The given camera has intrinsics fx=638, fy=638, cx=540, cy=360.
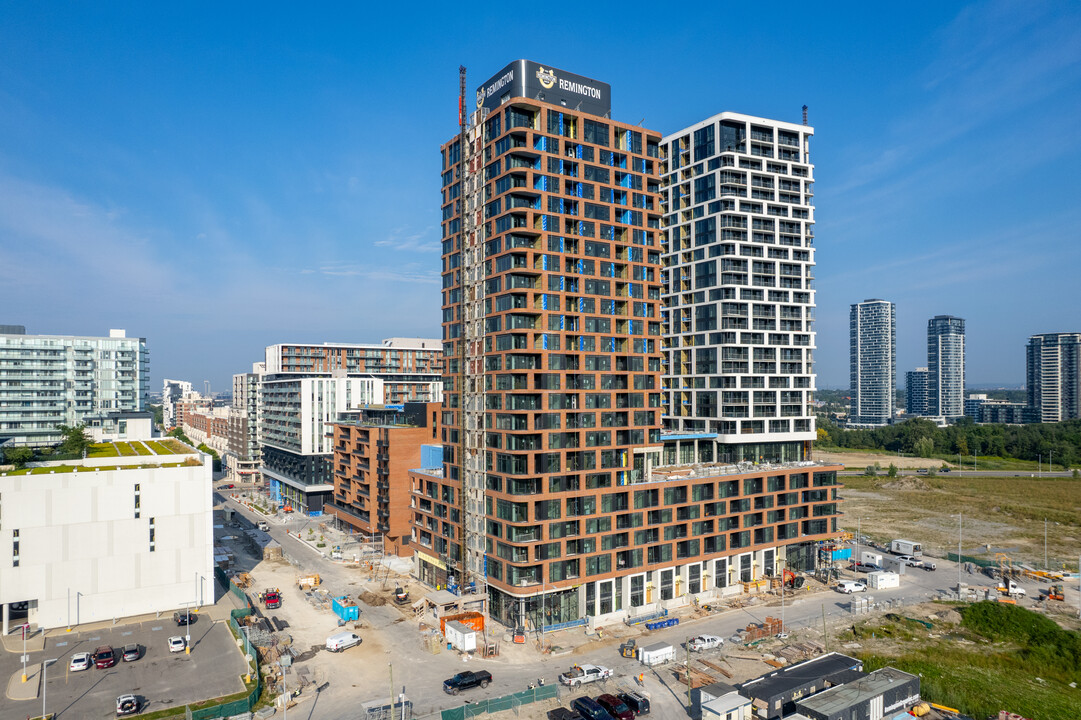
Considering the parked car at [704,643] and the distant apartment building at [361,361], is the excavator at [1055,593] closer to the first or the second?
the parked car at [704,643]

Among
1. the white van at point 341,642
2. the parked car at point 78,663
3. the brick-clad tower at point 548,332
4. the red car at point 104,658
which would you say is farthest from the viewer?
the brick-clad tower at point 548,332

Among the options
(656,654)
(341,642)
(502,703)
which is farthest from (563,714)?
(341,642)

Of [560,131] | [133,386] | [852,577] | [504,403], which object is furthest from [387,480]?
[133,386]

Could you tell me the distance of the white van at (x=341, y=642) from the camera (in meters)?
70.0

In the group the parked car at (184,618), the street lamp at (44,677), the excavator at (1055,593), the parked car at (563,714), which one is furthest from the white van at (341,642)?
the excavator at (1055,593)

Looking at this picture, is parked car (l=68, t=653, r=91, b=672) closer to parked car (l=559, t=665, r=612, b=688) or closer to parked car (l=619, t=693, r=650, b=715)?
parked car (l=559, t=665, r=612, b=688)

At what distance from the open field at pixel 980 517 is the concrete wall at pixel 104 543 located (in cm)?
12357

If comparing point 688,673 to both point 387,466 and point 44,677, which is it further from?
point 387,466

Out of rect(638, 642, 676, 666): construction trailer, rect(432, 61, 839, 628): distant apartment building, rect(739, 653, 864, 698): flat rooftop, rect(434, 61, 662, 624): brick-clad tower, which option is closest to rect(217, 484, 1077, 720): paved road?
rect(638, 642, 676, 666): construction trailer

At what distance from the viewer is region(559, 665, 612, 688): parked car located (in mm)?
61312

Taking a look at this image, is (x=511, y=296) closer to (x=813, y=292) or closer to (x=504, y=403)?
(x=504, y=403)

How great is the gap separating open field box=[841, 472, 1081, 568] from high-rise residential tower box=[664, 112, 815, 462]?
4607cm

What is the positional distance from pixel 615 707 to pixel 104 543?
63058 millimetres

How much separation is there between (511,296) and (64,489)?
187ft
